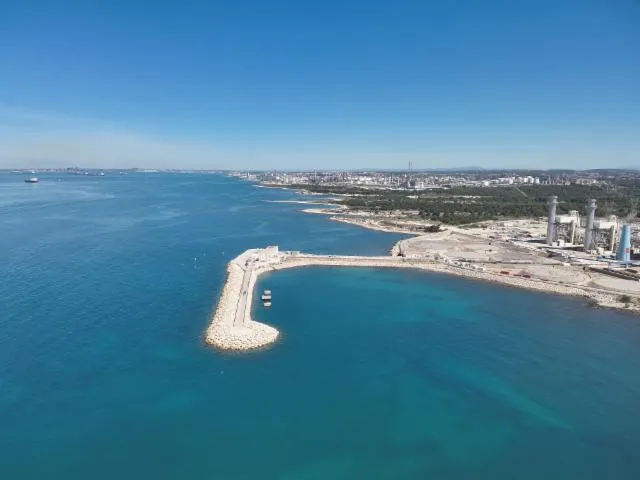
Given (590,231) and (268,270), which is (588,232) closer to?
(590,231)

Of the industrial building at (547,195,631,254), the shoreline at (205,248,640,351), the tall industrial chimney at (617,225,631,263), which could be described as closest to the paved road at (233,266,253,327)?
the shoreline at (205,248,640,351)

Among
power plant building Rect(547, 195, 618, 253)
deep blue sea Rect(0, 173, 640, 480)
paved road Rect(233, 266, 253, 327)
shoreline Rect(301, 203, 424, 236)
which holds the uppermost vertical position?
power plant building Rect(547, 195, 618, 253)

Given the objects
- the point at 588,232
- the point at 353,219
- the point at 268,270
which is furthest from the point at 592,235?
the point at 353,219

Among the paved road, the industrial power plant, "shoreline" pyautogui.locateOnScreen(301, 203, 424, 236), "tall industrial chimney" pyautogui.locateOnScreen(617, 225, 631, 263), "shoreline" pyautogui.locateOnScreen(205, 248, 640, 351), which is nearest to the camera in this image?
"shoreline" pyautogui.locateOnScreen(205, 248, 640, 351)

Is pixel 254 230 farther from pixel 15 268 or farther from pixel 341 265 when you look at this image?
pixel 15 268

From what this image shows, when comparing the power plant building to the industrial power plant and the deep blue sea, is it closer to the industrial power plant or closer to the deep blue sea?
the industrial power plant

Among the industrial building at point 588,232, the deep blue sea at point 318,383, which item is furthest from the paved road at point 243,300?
the industrial building at point 588,232

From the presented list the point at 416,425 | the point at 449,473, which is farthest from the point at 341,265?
the point at 449,473
